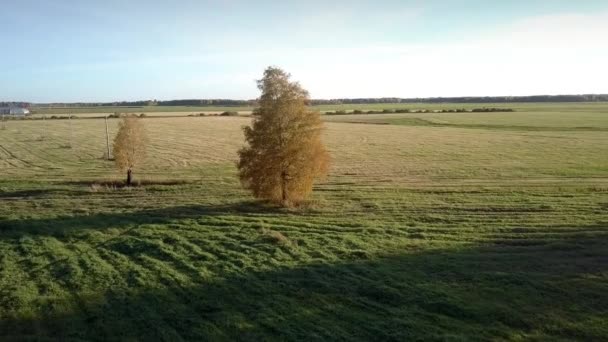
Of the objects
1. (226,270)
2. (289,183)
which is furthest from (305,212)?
(226,270)

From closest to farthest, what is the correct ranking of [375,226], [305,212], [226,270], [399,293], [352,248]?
[399,293] < [226,270] < [352,248] < [375,226] < [305,212]

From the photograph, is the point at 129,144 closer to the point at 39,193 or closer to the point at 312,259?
the point at 39,193

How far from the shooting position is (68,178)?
40344 millimetres

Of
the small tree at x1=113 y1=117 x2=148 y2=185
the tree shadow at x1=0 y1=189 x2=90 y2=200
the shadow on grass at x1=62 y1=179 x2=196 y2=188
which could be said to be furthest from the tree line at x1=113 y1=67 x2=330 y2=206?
the tree shadow at x1=0 y1=189 x2=90 y2=200

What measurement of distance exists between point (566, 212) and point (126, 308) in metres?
21.5

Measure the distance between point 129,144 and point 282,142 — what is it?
13951mm

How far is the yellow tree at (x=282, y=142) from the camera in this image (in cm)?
2858

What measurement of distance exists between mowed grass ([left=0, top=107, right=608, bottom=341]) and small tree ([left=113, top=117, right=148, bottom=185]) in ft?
6.13

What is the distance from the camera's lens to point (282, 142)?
93.9 ft

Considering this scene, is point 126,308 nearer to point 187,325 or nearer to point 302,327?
point 187,325

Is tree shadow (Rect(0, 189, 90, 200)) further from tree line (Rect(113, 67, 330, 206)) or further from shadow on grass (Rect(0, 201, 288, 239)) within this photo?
tree line (Rect(113, 67, 330, 206))

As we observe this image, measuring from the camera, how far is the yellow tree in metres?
28.6

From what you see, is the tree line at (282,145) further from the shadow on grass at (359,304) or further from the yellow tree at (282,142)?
the shadow on grass at (359,304)

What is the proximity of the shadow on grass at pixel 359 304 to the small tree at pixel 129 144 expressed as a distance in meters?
20.2
